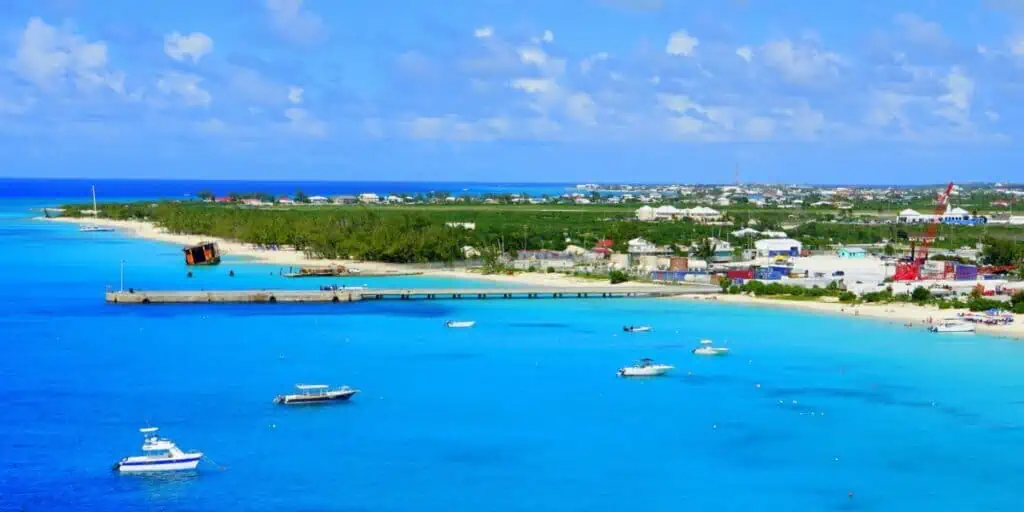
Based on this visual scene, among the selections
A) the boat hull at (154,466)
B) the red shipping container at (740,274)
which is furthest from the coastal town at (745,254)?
the boat hull at (154,466)

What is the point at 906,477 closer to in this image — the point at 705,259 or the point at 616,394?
the point at 616,394

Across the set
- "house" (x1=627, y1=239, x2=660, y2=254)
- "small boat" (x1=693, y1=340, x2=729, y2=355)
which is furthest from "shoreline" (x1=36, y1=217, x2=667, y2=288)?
"small boat" (x1=693, y1=340, x2=729, y2=355)

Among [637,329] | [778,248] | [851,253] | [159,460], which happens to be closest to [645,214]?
[778,248]

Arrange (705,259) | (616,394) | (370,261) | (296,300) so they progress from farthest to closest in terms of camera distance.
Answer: (370,261) < (705,259) < (296,300) < (616,394)

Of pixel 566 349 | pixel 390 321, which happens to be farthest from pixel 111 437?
pixel 390 321

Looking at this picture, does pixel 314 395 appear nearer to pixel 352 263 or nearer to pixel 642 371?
pixel 642 371

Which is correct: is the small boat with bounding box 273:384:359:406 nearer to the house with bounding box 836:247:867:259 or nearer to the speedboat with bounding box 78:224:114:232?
the house with bounding box 836:247:867:259
